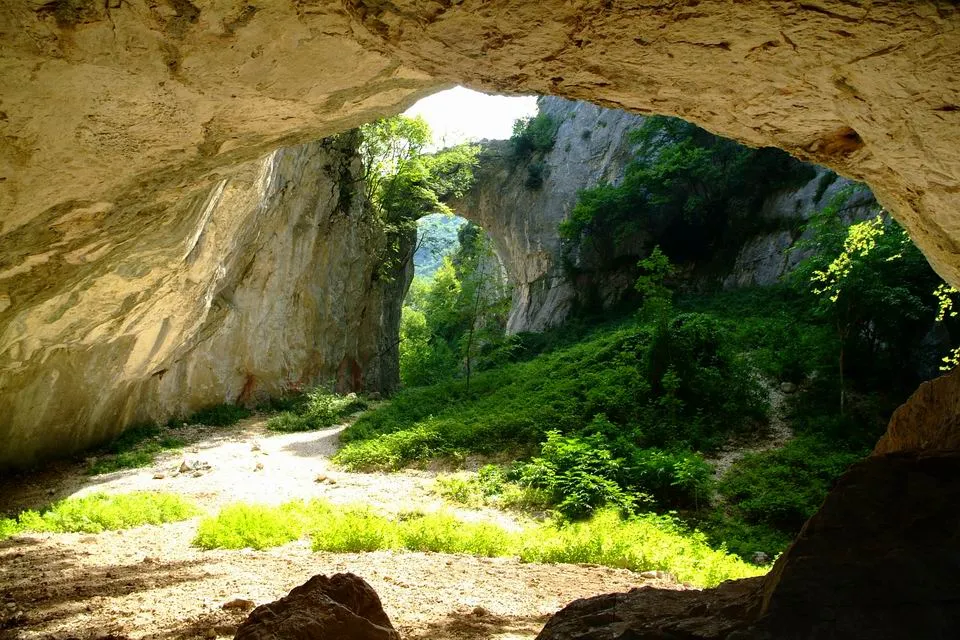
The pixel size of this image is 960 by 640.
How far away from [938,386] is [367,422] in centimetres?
1280

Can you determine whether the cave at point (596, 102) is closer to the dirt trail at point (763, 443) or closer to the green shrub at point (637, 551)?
the green shrub at point (637, 551)

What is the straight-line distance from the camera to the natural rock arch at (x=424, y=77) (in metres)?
2.74

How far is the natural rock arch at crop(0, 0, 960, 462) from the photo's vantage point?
274 cm

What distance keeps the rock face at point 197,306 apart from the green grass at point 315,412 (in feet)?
3.94

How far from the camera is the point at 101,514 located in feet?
23.9

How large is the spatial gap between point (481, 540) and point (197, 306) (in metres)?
6.71

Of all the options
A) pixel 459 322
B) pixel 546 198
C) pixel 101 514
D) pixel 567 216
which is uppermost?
pixel 546 198

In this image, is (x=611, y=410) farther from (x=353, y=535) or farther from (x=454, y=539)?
(x=353, y=535)

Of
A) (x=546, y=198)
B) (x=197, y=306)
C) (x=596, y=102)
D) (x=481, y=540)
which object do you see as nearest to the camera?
(x=596, y=102)

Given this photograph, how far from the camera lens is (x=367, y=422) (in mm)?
15031

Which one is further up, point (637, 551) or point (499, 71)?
point (499, 71)

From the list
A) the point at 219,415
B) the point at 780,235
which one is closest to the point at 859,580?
the point at 219,415

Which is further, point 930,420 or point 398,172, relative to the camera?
point 398,172

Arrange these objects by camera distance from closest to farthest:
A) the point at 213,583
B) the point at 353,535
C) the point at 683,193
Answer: the point at 213,583 → the point at 353,535 → the point at 683,193
